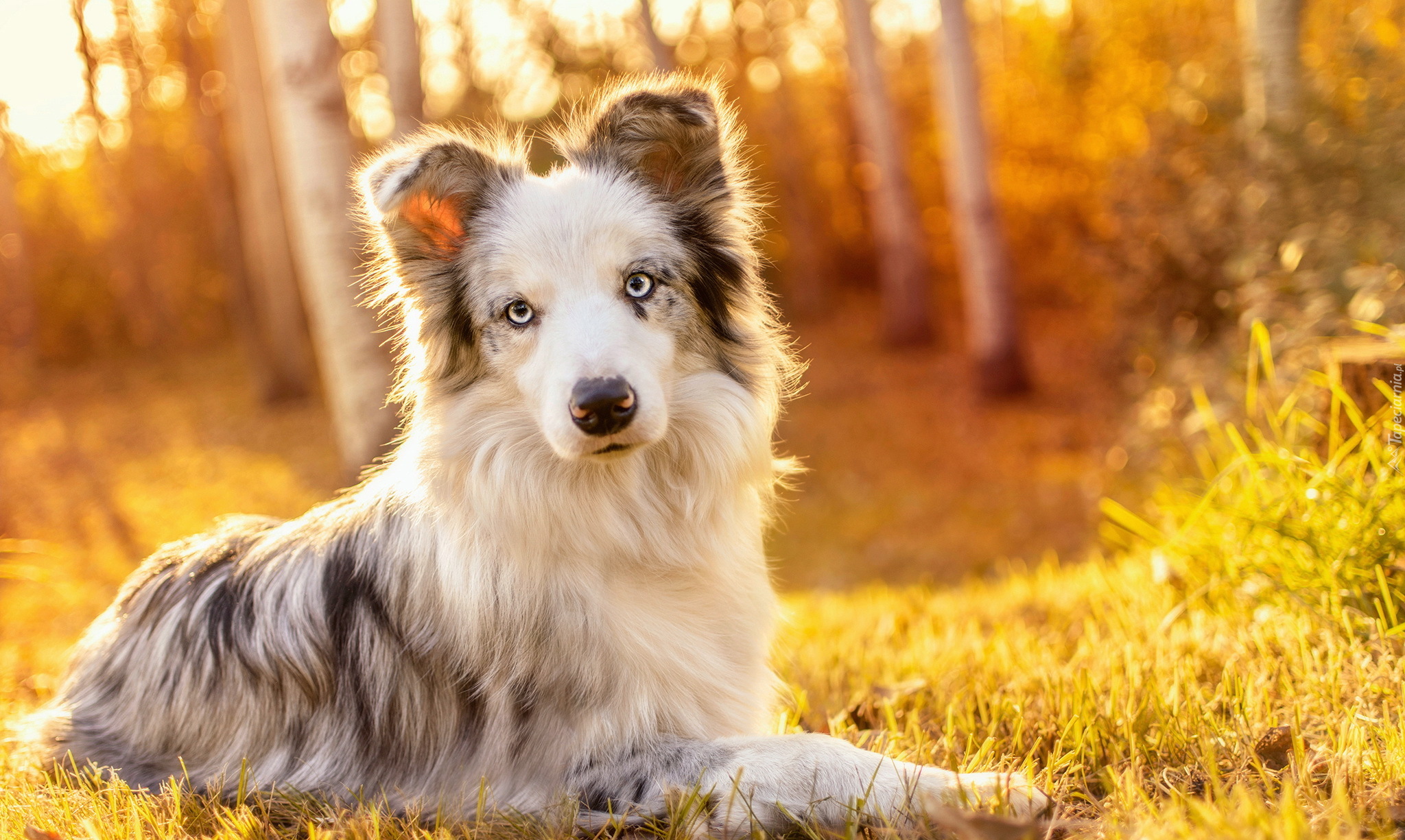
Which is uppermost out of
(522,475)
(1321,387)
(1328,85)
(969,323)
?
(1328,85)

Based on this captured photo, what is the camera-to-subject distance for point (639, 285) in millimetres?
2928

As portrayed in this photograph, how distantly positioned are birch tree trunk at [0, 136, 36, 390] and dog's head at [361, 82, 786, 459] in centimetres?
2051

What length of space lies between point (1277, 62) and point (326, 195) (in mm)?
6411

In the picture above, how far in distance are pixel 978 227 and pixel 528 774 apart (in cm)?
1163

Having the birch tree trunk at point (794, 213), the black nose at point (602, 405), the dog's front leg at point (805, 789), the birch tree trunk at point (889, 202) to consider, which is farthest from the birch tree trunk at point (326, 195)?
the birch tree trunk at point (794, 213)

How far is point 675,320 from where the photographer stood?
2.97 m

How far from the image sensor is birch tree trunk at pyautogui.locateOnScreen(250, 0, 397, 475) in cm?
622

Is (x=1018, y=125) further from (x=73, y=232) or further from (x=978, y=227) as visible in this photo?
(x=73, y=232)

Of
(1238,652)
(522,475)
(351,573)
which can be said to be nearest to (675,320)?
(522,475)

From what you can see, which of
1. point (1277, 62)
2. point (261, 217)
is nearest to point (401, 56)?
point (1277, 62)

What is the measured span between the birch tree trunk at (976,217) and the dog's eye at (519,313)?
10.6m

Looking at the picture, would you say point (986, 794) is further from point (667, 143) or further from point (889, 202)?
point (889, 202)

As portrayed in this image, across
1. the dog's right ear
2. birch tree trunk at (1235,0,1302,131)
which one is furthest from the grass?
birch tree trunk at (1235,0,1302,131)

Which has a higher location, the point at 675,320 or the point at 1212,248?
the point at 675,320
